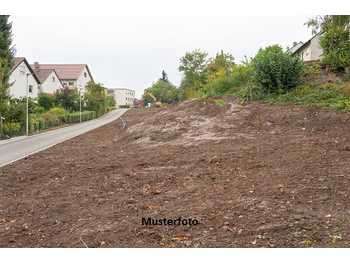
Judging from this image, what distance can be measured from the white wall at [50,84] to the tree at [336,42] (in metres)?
36.4

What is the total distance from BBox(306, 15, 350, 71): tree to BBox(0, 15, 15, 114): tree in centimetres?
1865

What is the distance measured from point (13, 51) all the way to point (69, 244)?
2648 centimetres

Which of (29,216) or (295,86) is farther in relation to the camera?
(295,86)

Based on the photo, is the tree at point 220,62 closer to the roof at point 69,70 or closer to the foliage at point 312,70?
the foliage at point 312,70

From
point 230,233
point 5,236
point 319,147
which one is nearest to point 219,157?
point 319,147

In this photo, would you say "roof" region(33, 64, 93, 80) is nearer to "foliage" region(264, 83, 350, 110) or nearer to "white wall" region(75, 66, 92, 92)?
"white wall" region(75, 66, 92, 92)

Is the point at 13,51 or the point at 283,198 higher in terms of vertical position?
the point at 13,51

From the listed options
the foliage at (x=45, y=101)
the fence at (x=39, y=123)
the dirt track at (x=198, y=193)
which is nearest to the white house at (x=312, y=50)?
the dirt track at (x=198, y=193)

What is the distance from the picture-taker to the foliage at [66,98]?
139 ft

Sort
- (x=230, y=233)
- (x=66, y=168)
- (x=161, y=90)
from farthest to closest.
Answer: (x=161, y=90), (x=66, y=168), (x=230, y=233)

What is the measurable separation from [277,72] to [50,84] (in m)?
38.3

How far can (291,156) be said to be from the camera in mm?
8211

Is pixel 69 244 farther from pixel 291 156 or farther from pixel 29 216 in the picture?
pixel 291 156

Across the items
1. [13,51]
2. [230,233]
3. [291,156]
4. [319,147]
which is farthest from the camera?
[13,51]
